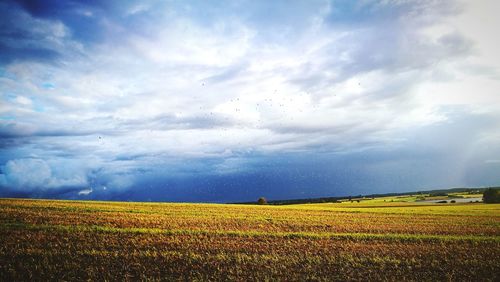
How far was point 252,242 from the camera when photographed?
58.1 ft

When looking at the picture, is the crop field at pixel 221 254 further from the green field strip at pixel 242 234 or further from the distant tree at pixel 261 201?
the distant tree at pixel 261 201

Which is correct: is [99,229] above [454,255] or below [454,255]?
above

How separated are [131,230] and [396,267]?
16430 millimetres

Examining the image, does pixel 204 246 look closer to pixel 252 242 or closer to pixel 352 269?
pixel 252 242

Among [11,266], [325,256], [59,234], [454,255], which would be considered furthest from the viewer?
[59,234]

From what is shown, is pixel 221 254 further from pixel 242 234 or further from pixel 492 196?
pixel 492 196

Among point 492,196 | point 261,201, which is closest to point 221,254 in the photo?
point 261,201

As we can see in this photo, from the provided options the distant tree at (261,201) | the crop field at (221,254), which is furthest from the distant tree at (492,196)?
the crop field at (221,254)

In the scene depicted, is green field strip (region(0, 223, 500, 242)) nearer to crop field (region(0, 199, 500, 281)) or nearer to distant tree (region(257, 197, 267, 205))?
crop field (region(0, 199, 500, 281))

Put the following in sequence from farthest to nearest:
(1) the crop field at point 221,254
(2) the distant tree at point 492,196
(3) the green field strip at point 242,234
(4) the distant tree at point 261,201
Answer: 1. (4) the distant tree at point 261,201
2. (2) the distant tree at point 492,196
3. (3) the green field strip at point 242,234
4. (1) the crop field at point 221,254

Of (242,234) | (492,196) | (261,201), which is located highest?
(242,234)

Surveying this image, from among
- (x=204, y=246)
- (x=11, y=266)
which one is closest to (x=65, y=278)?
(x=11, y=266)

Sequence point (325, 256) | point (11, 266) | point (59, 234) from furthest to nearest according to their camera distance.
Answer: point (59, 234) < point (325, 256) < point (11, 266)

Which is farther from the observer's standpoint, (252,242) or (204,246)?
(252,242)
